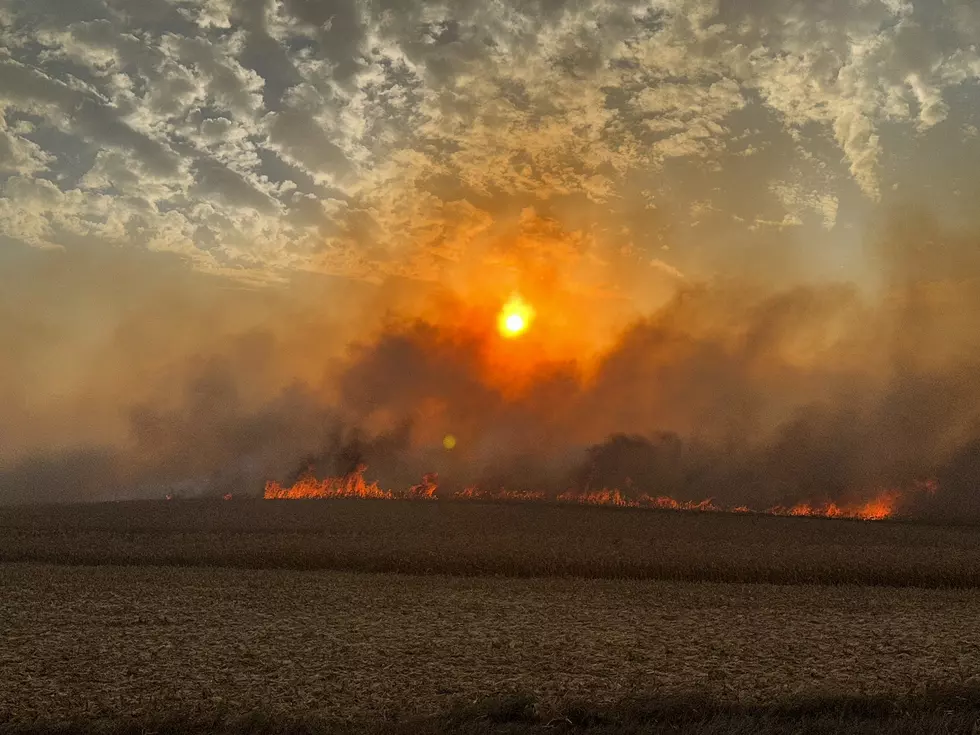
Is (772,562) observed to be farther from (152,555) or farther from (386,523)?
(152,555)

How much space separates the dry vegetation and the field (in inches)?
6.1

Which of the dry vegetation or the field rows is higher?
the dry vegetation

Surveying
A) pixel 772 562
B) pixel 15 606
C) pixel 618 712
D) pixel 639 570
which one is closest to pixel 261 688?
pixel 618 712

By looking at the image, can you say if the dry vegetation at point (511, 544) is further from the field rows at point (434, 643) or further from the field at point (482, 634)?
the field rows at point (434, 643)

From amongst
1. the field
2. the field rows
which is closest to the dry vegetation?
the field

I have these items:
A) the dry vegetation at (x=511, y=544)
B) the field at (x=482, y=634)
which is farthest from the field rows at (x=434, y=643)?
the dry vegetation at (x=511, y=544)

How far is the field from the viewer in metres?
11.8

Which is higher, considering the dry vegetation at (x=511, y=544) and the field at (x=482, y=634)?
the dry vegetation at (x=511, y=544)

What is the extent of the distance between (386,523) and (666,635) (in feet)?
78.0

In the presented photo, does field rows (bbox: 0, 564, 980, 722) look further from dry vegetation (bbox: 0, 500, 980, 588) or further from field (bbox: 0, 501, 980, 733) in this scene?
dry vegetation (bbox: 0, 500, 980, 588)

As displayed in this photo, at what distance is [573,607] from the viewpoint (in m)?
19.3

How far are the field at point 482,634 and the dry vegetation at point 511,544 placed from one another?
15cm

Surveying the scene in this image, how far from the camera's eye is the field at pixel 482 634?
1183cm

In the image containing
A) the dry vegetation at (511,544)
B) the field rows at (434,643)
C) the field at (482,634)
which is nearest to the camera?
the field at (482,634)
